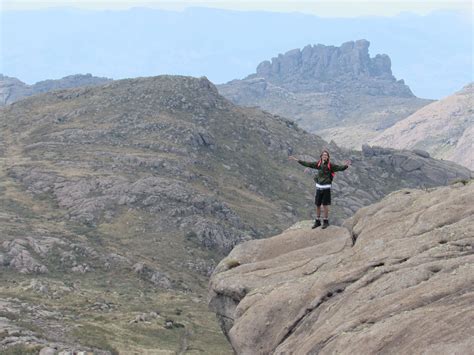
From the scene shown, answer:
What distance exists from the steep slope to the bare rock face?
25904mm

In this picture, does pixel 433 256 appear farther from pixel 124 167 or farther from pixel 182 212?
pixel 124 167

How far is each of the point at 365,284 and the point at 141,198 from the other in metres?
93.8

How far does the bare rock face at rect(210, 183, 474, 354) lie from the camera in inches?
779

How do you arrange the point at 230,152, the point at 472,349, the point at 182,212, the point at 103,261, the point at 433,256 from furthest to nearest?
1. the point at 230,152
2. the point at 182,212
3. the point at 103,261
4. the point at 433,256
5. the point at 472,349

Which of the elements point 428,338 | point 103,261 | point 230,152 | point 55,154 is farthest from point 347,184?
point 428,338

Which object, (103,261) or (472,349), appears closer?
(472,349)

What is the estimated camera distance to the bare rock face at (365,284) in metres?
19.8

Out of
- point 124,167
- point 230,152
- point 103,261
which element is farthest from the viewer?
point 230,152

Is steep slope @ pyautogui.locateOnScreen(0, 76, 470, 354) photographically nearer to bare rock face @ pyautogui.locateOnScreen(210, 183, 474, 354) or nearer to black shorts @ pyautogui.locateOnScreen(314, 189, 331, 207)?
bare rock face @ pyautogui.locateOnScreen(210, 183, 474, 354)

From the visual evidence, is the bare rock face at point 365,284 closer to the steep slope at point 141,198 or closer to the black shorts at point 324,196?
the black shorts at point 324,196

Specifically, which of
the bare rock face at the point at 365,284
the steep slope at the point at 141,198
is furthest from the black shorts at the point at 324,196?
the steep slope at the point at 141,198

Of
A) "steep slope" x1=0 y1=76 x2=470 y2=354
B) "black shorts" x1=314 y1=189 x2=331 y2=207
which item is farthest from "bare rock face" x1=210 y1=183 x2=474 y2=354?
"steep slope" x1=0 y1=76 x2=470 y2=354

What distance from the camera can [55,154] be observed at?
134000mm

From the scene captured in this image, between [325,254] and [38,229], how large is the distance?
7377 centimetres
